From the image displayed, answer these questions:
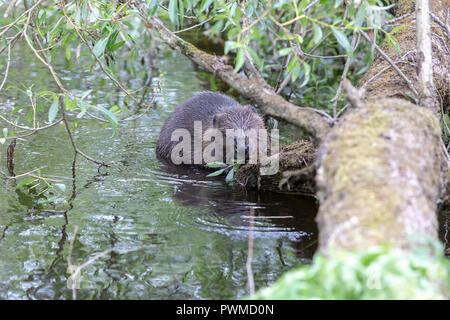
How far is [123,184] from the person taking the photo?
6.32m

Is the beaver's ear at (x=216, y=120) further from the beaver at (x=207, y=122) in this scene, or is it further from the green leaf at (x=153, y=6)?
the green leaf at (x=153, y=6)

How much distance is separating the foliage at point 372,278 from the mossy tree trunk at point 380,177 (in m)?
0.26

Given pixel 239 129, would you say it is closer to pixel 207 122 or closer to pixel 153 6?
pixel 207 122

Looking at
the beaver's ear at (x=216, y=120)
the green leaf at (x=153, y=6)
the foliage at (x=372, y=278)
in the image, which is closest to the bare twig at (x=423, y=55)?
the green leaf at (x=153, y=6)

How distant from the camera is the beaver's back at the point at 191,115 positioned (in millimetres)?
7445

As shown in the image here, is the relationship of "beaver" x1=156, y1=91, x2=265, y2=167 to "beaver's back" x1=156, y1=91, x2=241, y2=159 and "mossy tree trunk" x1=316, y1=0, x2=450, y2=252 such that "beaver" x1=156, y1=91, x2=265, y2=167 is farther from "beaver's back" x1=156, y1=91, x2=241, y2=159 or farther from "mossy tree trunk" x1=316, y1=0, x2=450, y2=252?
"mossy tree trunk" x1=316, y1=0, x2=450, y2=252

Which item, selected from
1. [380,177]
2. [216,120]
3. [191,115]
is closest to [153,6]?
[380,177]

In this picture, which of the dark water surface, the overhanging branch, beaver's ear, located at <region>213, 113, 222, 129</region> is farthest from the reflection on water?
the overhanging branch

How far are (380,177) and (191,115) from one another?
463 cm

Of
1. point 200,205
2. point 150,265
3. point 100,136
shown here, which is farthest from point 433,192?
point 100,136

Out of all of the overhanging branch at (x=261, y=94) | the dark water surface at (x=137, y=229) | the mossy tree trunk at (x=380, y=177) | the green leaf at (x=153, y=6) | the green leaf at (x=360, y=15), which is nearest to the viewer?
the mossy tree trunk at (x=380, y=177)

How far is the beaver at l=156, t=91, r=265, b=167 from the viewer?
6977 millimetres

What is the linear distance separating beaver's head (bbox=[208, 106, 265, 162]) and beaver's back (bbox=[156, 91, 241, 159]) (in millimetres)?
288
